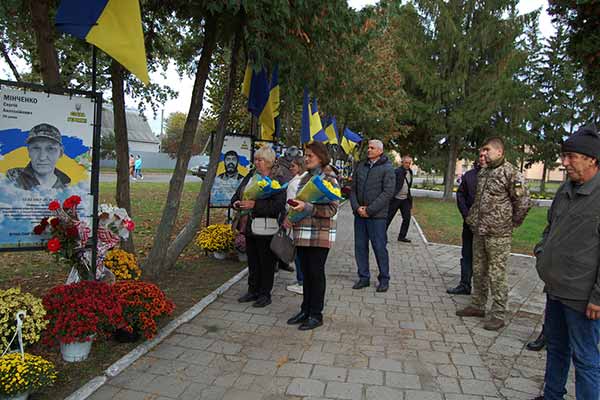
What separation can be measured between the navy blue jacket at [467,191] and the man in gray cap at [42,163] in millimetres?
4821

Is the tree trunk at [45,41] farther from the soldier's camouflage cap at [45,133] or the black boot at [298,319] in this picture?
the black boot at [298,319]

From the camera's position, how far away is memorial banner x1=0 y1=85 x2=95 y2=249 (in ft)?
13.1

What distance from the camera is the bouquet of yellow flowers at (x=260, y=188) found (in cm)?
502

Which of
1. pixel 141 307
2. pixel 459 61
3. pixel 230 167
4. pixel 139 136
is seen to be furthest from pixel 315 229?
pixel 139 136

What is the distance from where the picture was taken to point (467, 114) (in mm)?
24500

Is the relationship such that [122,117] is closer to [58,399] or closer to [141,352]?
[141,352]

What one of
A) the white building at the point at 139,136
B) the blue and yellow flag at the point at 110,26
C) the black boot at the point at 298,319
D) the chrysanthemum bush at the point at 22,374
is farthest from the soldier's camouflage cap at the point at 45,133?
the white building at the point at 139,136

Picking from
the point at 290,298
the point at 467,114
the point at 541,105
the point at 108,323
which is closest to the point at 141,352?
the point at 108,323

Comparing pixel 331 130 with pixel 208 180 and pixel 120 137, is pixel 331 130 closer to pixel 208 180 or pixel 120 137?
pixel 208 180

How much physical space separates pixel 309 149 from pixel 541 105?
26.3 meters

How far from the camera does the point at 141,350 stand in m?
3.96

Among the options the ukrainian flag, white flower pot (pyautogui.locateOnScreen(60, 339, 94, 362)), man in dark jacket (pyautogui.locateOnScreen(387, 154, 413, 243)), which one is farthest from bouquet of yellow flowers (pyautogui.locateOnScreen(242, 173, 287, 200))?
man in dark jacket (pyautogui.locateOnScreen(387, 154, 413, 243))

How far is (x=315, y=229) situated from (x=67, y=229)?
2312 millimetres

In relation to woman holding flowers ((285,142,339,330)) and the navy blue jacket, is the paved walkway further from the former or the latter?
the navy blue jacket
